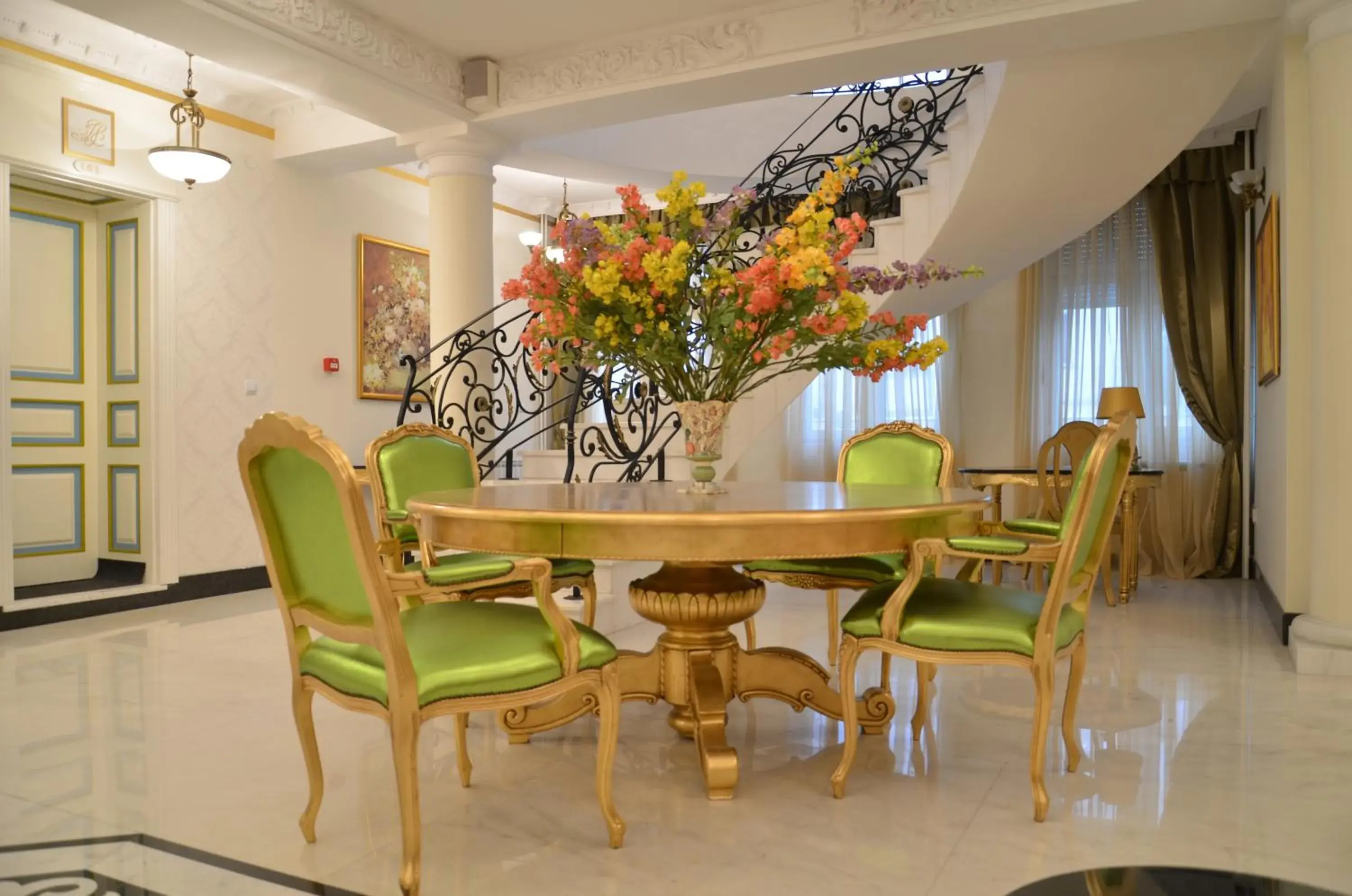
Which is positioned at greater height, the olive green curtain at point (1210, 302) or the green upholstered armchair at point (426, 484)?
the olive green curtain at point (1210, 302)

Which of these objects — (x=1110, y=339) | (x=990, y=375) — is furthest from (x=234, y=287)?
(x=1110, y=339)

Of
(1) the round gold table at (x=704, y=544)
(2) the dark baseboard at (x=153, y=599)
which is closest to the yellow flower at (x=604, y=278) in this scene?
(1) the round gold table at (x=704, y=544)

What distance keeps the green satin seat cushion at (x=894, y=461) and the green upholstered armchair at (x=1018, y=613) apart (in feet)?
3.43

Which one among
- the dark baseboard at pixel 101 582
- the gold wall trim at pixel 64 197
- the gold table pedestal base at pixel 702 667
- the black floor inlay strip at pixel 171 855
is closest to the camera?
the black floor inlay strip at pixel 171 855

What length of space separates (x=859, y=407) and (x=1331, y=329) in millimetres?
4501

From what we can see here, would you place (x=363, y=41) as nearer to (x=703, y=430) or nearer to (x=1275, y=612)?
(x=703, y=430)

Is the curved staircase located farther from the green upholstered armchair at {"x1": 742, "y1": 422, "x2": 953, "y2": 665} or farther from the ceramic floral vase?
the ceramic floral vase

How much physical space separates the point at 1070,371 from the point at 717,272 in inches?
220

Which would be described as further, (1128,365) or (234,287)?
(1128,365)

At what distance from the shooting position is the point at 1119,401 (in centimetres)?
618

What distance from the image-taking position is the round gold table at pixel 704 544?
2125 millimetres

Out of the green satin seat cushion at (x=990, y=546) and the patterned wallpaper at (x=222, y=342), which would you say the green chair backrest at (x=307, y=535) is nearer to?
the green satin seat cushion at (x=990, y=546)

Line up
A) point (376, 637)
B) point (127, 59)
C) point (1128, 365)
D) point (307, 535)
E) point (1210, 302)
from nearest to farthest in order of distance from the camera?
point (376, 637) < point (307, 535) < point (127, 59) < point (1210, 302) < point (1128, 365)

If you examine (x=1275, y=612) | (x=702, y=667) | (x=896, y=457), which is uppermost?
(x=896, y=457)
